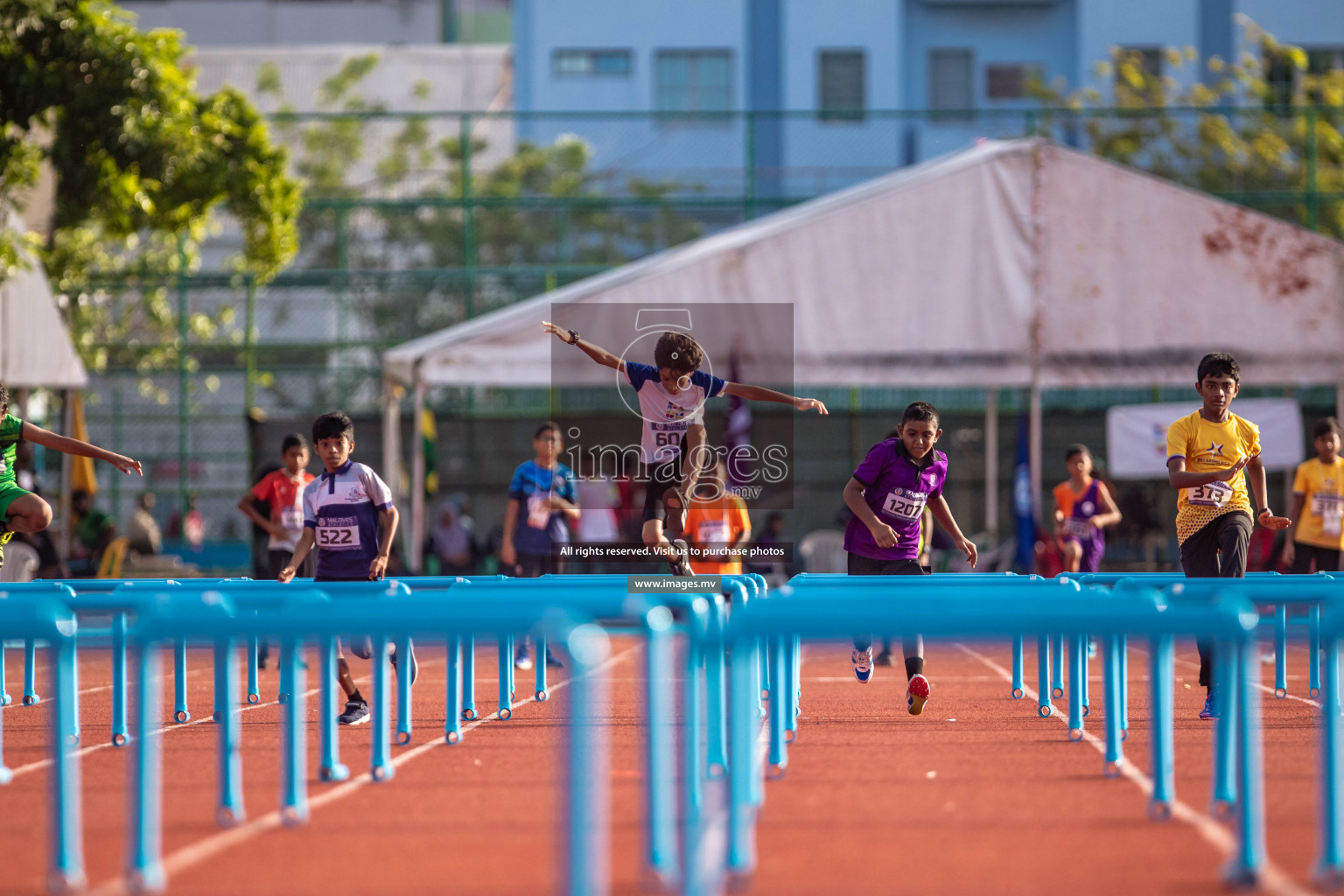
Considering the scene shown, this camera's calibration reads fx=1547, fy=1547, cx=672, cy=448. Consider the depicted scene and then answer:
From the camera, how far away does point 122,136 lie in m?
15.4

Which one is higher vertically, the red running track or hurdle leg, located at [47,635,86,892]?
hurdle leg, located at [47,635,86,892]

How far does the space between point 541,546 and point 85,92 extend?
6.64m

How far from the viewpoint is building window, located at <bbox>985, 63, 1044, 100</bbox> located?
37688 millimetres

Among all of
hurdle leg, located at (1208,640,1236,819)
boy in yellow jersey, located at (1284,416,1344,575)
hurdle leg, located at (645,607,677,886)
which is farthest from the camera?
boy in yellow jersey, located at (1284,416,1344,575)

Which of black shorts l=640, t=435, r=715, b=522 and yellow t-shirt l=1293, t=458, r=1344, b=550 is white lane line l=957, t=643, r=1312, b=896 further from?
yellow t-shirt l=1293, t=458, r=1344, b=550

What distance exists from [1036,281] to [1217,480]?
316 inches

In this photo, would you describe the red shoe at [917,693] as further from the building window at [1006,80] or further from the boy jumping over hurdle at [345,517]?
the building window at [1006,80]

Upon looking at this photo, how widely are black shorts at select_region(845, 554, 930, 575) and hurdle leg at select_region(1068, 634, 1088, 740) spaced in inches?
50.2

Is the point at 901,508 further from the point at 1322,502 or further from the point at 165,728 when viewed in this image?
the point at 1322,502

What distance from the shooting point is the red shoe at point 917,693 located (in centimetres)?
886

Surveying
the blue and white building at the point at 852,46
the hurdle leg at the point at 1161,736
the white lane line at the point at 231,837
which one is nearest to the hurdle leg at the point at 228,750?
the white lane line at the point at 231,837

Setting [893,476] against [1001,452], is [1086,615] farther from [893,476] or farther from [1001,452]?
[1001,452]

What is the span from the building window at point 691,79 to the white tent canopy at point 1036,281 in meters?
21.2

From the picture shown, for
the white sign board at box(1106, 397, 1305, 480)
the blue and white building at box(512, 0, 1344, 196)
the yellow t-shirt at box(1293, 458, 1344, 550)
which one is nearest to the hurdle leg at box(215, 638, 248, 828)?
the yellow t-shirt at box(1293, 458, 1344, 550)
